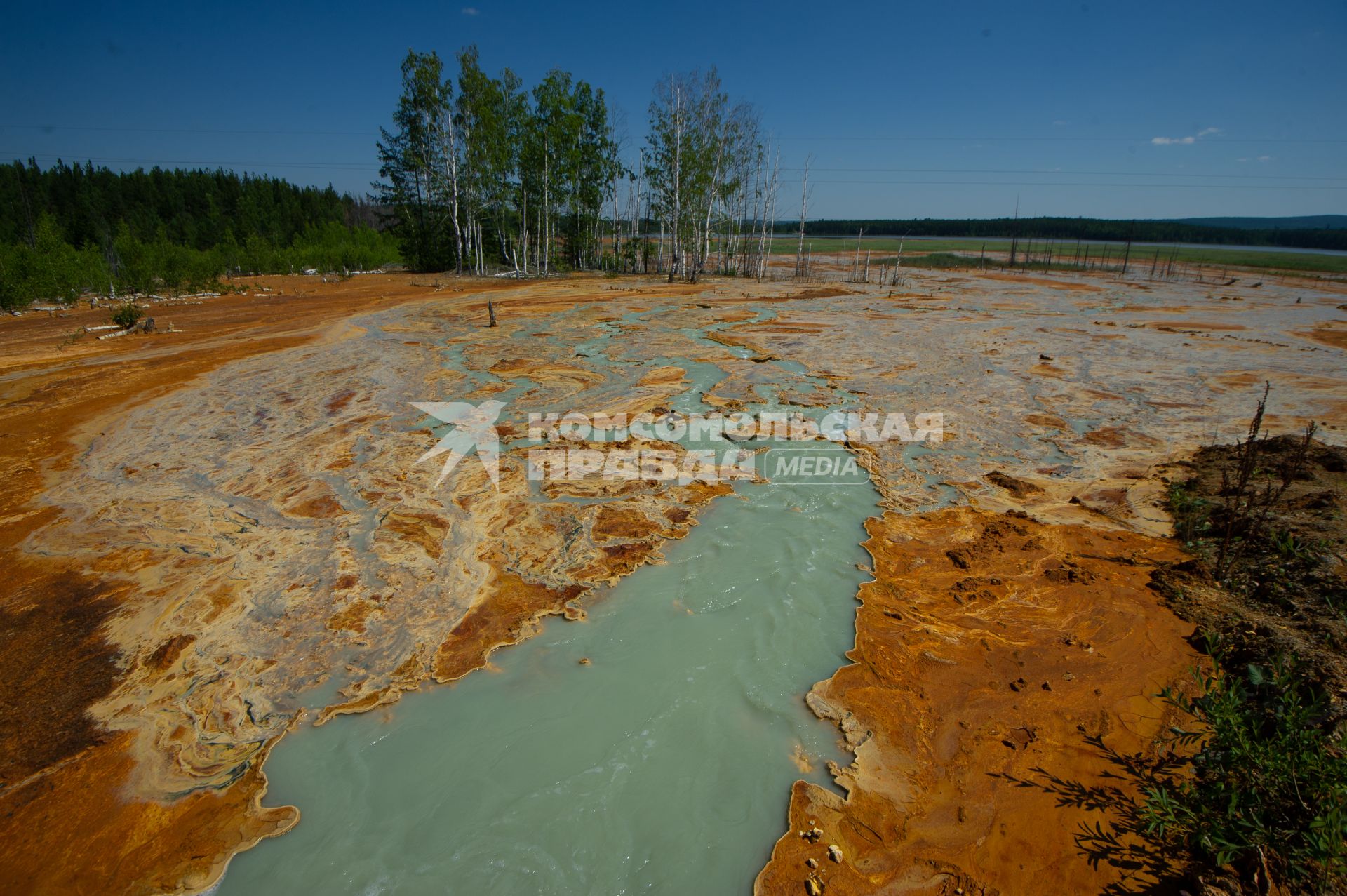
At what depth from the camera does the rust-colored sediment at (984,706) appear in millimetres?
2930

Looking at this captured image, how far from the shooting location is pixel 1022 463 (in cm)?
777

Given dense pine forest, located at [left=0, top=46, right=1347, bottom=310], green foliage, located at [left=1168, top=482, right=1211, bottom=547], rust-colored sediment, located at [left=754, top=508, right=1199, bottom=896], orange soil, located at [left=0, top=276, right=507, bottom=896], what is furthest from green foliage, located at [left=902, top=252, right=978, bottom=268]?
orange soil, located at [left=0, top=276, right=507, bottom=896]

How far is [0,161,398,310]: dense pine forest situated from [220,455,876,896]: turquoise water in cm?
2578

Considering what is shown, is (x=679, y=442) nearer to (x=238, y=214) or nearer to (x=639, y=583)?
(x=639, y=583)

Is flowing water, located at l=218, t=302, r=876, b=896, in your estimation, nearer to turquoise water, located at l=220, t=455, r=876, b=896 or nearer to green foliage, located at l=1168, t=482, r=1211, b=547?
turquoise water, located at l=220, t=455, r=876, b=896

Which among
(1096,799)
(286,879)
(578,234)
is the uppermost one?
(578,234)

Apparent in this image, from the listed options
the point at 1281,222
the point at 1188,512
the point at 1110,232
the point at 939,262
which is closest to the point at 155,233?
the point at 1188,512

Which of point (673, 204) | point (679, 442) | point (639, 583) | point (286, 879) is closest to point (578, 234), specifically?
point (673, 204)

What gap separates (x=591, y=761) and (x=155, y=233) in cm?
5316

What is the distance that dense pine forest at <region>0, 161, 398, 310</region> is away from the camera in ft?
70.3

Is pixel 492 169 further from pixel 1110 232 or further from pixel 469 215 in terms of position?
pixel 1110 232

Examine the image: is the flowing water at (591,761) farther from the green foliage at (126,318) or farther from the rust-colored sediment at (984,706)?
the green foliage at (126,318)

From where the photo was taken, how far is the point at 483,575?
5422 mm

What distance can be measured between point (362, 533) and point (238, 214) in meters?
57.1
